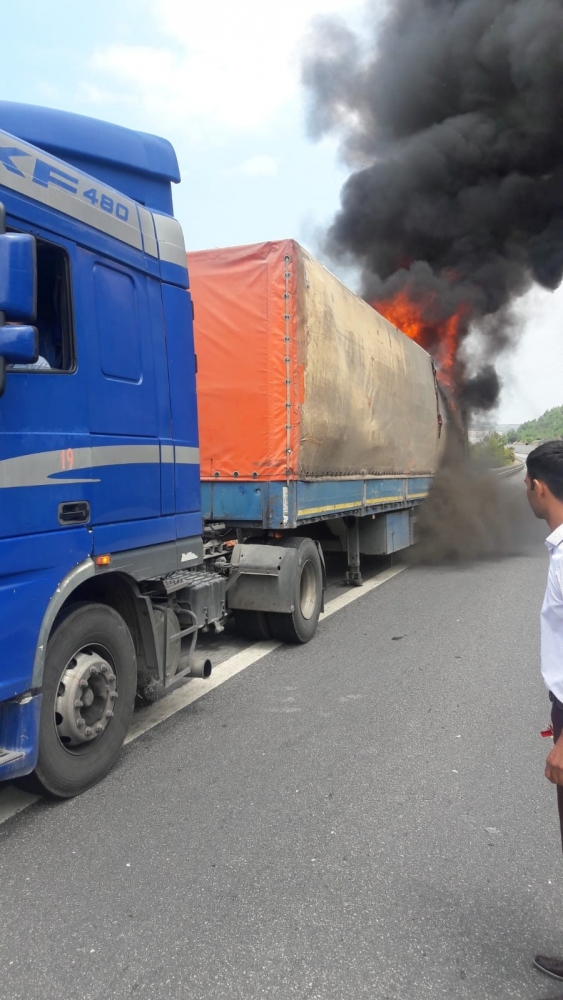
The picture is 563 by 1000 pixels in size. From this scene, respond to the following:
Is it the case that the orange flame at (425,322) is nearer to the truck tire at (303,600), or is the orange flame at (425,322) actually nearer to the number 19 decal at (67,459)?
the truck tire at (303,600)

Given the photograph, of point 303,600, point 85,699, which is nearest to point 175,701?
point 85,699

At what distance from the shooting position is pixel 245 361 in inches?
242

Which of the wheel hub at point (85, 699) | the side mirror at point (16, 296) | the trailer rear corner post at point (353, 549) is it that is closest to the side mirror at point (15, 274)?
the side mirror at point (16, 296)

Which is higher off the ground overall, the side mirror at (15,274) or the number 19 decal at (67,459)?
the side mirror at (15,274)

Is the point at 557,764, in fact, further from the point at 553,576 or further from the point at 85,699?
the point at 85,699

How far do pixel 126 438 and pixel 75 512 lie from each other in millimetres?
563

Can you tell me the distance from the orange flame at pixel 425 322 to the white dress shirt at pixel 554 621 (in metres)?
16.1

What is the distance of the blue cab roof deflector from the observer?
3.71 meters

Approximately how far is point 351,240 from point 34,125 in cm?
1763

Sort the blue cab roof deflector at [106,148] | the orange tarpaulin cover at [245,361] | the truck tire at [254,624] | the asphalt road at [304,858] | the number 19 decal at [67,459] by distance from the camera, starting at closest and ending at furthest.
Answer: the asphalt road at [304,858], the number 19 decal at [67,459], the blue cab roof deflector at [106,148], the orange tarpaulin cover at [245,361], the truck tire at [254,624]

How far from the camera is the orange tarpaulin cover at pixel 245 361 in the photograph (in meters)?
6.06

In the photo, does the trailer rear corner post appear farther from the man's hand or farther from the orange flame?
the orange flame

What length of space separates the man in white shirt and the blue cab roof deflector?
309cm

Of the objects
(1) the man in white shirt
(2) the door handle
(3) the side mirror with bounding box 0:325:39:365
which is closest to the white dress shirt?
(1) the man in white shirt
